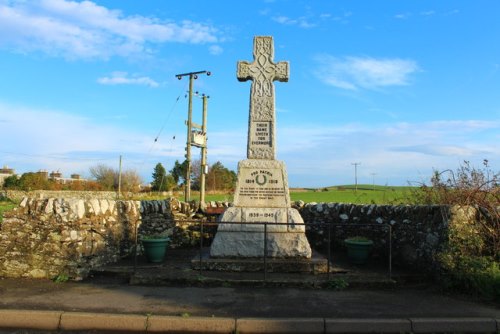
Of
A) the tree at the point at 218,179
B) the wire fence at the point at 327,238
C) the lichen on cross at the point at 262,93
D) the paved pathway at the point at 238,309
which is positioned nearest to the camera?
the paved pathway at the point at 238,309

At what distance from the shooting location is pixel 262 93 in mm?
9148

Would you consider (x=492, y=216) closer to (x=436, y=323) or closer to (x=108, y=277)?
(x=436, y=323)

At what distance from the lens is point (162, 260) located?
28.0ft

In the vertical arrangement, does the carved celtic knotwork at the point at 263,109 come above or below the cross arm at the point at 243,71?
below

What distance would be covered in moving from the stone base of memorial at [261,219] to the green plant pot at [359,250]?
904mm

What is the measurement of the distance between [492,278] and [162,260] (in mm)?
5805

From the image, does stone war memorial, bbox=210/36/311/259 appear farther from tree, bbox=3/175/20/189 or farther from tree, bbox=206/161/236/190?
tree, bbox=3/175/20/189

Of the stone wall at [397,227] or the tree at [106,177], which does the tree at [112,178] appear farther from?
the stone wall at [397,227]

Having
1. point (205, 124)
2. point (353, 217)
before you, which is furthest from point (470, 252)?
point (205, 124)

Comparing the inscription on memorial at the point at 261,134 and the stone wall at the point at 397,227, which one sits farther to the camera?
the inscription on memorial at the point at 261,134

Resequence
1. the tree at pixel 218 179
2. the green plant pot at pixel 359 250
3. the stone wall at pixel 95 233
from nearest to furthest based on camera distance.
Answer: the stone wall at pixel 95 233 → the green plant pot at pixel 359 250 → the tree at pixel 218 179

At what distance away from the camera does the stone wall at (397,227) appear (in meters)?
7.23

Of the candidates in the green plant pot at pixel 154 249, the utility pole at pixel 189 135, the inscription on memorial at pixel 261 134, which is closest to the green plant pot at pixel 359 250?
the inscription on memorial at pixel 261 134

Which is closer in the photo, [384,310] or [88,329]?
[88,329]
